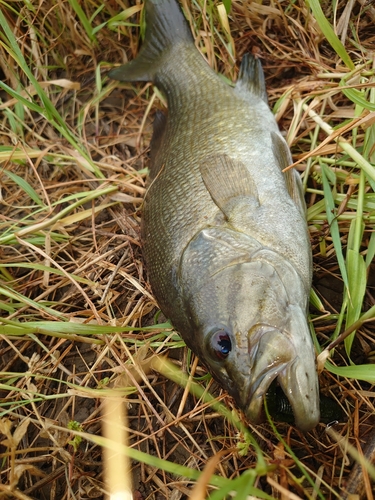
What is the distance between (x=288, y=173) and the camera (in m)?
2.33

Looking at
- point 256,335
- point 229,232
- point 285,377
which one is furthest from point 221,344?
point 229,232

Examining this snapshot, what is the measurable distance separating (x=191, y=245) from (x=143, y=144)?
1.35 metres

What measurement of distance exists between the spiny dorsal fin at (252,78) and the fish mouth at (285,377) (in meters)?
1.64

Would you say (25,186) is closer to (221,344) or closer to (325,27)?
(221,344)

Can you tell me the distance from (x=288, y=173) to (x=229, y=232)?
54 centimetres

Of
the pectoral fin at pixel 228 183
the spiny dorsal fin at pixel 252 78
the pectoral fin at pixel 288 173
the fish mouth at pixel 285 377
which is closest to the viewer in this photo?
the fish mouth at pixel 285 377

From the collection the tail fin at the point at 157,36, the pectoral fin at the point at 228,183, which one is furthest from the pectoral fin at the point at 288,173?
the tail fin at the point at 157,36

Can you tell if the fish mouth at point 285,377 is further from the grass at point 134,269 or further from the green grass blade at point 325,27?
the green grass blade at point 325,27

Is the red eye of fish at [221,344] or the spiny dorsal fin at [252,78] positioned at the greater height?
the spiny dorsal fin at [252,78]

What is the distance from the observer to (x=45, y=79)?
3432 mm

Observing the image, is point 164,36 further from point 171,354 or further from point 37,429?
point 37,429

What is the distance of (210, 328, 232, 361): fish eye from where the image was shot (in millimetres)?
1779

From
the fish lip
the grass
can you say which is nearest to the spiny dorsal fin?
the grass

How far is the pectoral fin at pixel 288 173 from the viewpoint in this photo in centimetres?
229
